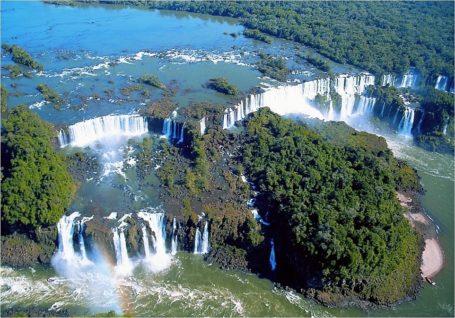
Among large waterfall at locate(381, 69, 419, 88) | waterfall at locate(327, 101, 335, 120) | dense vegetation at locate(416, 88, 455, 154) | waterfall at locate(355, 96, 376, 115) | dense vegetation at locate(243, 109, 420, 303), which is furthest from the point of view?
large waterfall at locate(381, 69, 419, 88)

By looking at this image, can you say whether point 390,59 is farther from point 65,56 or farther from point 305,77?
point 65,56

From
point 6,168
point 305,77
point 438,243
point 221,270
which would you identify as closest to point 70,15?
point 305,77

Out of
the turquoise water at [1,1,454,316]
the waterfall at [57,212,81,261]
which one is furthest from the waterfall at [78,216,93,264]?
the turquoise water at [1,1,454,316]

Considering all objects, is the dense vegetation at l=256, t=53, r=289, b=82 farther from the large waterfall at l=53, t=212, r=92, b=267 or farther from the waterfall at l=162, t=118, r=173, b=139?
the large waterfall at l=53, t=212, r=92, b=267

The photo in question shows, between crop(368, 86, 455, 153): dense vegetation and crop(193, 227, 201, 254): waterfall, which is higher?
crop(368, 86, 455, 153): dense vegetation

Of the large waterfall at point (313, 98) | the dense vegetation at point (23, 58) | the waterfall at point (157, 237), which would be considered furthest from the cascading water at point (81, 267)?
the dense vegetation at point (23, 58)

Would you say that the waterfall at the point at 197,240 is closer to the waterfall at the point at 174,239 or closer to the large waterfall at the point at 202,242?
the large waterfall at the point at 202,242
